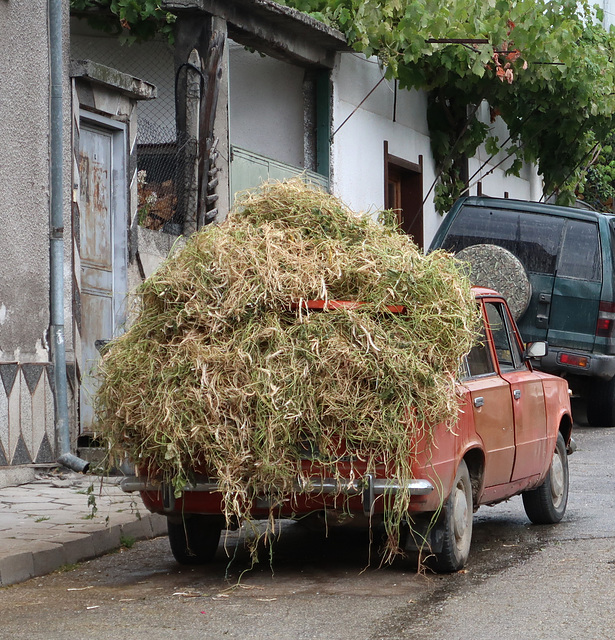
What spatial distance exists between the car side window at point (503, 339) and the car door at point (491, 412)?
0.95 feet

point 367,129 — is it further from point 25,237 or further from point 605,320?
point 25,237

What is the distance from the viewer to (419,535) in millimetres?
6344

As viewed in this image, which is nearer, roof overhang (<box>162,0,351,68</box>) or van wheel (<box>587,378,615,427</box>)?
roof overhang (<box>162,0,351,68</box>)

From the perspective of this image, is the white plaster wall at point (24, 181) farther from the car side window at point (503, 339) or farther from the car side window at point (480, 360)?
the car side window at point (480, 360)

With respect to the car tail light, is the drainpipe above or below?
above

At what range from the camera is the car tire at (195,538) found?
696 centimetres

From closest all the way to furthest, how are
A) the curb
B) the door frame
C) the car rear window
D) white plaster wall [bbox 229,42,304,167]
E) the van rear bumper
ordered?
1. the curb
2. the door frame
3. the van rear bumper
4. the car rear window
5. white plaster wall [bbox 229,42,304,167]

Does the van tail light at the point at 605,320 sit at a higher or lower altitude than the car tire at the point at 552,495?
higher

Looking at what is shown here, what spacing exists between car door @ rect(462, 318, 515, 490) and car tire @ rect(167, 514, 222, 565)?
5.45 ft

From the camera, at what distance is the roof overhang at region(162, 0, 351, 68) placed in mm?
12820

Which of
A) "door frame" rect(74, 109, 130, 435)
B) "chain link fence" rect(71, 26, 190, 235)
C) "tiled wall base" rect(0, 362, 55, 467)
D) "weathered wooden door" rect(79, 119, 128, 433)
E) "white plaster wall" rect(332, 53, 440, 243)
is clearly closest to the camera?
"tiled wall base" rect(0, 362, 55, 467)

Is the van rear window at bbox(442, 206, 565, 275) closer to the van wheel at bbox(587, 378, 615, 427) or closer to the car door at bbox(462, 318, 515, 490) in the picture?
the van wheel at bbox(587, 378, 615, 427)

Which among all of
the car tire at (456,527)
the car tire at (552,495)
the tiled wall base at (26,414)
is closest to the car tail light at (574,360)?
the car tire at (552,495)

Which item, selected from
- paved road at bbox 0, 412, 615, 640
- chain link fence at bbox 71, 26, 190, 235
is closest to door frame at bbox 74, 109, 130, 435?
chain link fence at bbox 71, 26, 190, 235
